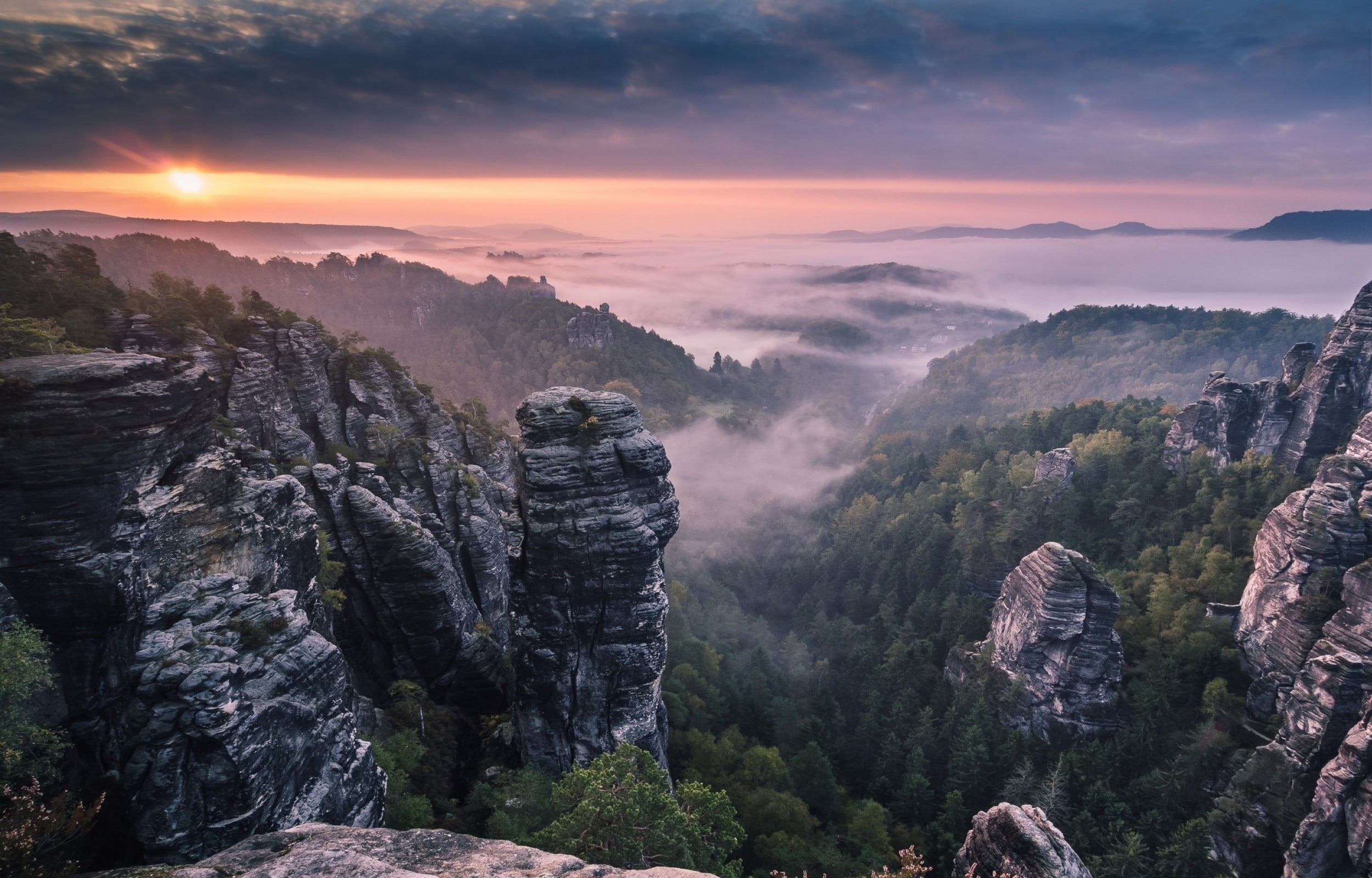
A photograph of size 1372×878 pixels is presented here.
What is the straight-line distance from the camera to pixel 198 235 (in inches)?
4751

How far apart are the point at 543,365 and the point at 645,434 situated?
125 m

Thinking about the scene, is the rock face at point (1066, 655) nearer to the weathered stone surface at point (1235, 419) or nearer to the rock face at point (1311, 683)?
the rock face at point (1311, 683)

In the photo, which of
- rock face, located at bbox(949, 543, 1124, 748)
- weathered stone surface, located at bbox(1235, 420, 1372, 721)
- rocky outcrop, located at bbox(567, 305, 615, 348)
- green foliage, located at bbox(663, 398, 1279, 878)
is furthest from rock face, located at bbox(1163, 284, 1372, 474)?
rocky outcrop, located at bbox(567, 305, 615, 348)

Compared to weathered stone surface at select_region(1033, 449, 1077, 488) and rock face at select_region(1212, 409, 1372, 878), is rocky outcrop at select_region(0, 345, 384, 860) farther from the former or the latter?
weathered stone surface at select_region(1033, 449, 1077, 488)

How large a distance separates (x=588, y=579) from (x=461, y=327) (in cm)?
13534

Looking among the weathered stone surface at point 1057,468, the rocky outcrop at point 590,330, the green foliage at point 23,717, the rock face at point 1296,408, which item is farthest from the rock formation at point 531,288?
the green foliage at point 23,717

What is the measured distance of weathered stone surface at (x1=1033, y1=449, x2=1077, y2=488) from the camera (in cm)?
7706

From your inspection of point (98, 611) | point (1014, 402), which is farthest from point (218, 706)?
point (1014, 402)

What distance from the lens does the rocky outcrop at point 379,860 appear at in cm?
1346

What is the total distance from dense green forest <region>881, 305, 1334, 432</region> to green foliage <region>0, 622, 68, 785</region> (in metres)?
161

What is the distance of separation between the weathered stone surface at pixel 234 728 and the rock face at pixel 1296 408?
8141 cm

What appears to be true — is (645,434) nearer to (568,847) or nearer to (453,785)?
(568,847)

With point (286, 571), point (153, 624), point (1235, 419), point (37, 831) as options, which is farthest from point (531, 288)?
point (37, 831)

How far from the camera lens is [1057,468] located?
255 feet
